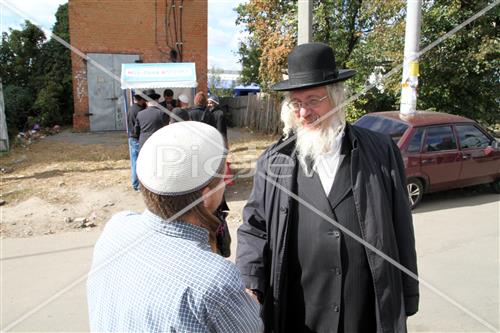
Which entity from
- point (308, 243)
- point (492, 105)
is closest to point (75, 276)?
point (308, 243)

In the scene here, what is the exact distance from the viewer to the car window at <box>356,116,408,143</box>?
253 inches

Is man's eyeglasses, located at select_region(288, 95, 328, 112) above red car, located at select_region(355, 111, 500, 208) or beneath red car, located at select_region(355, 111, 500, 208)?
above

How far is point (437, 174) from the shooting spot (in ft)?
21.9

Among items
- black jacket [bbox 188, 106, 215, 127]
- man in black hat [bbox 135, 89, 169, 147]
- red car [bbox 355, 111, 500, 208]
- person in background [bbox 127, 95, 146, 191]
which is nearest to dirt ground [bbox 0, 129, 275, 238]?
person in background [bbox 127, 95, 146, 191]

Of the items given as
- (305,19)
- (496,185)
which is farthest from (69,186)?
(496,185)

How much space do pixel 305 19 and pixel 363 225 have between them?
4.27 meters

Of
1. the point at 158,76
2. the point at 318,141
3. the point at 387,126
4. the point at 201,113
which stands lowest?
the point at 387,126

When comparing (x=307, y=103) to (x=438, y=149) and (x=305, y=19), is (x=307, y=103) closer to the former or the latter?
(x=305, y=19)

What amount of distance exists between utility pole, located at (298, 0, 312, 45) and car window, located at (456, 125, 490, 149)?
3.50m

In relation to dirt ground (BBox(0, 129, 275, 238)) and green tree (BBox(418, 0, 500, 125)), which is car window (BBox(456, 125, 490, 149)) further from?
dirt ground (BBox(0, 129, 275, 238))

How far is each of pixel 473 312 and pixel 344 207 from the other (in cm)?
263

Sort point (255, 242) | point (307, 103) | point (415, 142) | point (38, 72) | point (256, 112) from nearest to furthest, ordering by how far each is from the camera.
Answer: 1. point (255, 242)
2. point (307, 103)
3. point (415, 142)
4. point (38, 72)
5. point (256, 112)

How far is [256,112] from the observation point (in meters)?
17.8

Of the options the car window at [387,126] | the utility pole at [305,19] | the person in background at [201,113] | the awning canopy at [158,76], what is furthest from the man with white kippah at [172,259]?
the awning canopy at [158,76]
